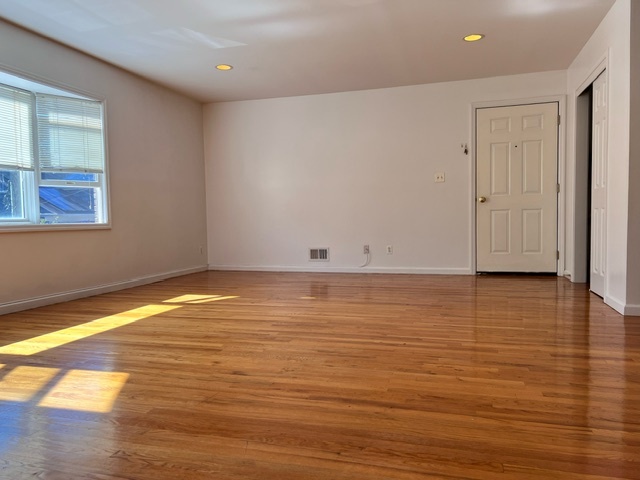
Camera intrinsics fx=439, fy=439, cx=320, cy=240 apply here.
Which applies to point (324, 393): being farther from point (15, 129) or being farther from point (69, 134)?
point (69, 134)

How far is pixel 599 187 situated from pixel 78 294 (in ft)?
16.4

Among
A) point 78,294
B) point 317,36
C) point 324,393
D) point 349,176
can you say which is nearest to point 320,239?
point 349,176

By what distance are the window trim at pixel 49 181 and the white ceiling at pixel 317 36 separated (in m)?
0.40

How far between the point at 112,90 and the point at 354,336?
3847 mm

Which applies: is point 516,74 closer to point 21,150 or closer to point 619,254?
point 619,254

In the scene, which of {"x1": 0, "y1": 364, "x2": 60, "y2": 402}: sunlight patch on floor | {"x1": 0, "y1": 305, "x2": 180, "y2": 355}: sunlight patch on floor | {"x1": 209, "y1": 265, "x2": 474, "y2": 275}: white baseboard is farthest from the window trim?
{"x1": 209, "y1": 265, "x2": 474, "y2": 275}: white baseboard

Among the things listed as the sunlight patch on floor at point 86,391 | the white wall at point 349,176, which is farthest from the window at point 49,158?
the sunlight patch on floor at point 86,391

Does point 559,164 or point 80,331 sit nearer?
point 80,331

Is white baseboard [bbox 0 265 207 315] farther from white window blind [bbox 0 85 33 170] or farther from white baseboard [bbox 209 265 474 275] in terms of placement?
white window blind [bbox 0 85 33 170]

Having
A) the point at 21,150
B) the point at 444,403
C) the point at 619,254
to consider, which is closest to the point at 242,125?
the point at 21,150

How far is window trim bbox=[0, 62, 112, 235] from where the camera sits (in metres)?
3.69

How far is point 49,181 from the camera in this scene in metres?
4.12

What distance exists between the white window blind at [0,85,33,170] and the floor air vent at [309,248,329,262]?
11.1ft

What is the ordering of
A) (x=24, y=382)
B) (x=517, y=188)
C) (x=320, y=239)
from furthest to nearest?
(x=320, y=239) → (x=517, y=188) → (x=24, y=382)
